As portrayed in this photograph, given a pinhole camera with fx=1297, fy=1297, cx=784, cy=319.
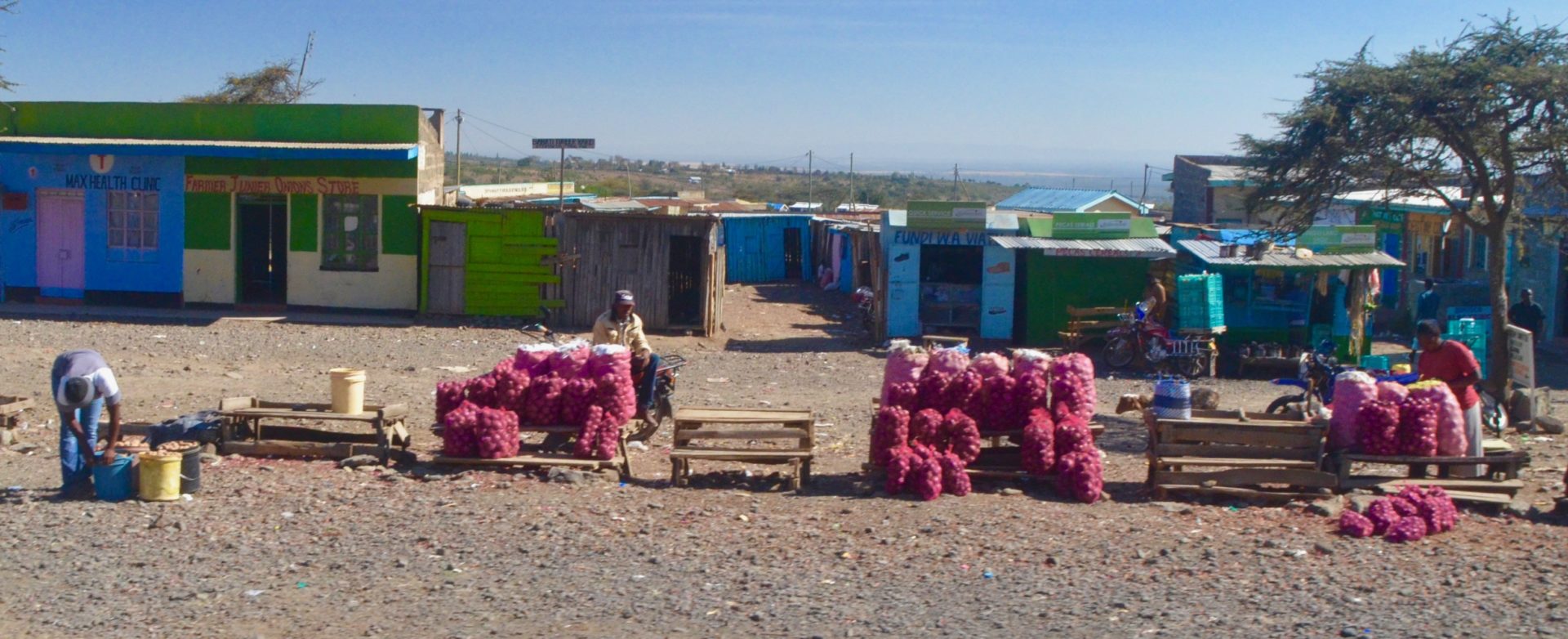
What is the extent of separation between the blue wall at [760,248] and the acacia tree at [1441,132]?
1785cm

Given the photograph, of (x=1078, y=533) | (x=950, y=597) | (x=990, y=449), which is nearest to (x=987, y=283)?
(x=990, y=449)

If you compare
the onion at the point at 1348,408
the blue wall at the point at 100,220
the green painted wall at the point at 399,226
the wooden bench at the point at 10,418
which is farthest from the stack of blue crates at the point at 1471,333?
the blue wall at the point at 100,220

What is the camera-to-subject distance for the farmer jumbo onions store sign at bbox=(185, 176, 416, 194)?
22469mm

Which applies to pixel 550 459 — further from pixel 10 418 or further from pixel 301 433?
pixel 10 418

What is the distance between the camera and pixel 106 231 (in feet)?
75.3

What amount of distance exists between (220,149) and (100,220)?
3.10 m

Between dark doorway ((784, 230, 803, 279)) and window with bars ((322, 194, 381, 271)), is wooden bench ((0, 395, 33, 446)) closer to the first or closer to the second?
window with bars ((322, 194, 381, 271))

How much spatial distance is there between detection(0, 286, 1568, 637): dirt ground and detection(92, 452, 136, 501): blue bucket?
0.52 ft

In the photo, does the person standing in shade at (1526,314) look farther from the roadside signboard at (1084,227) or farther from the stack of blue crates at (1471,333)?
the roadside signboard at (1084,227)

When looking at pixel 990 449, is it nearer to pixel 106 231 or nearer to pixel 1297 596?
pixel 1297 596

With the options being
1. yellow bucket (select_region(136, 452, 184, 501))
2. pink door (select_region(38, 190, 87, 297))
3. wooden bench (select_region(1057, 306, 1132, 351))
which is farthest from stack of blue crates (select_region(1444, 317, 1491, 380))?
pink door (select_region(38, 190, 87, 297))

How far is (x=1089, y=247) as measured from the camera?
20.4 m

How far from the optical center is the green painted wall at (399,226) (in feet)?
73.9

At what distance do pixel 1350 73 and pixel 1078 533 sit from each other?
11.0 metres
